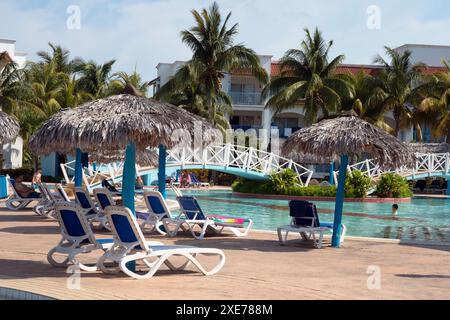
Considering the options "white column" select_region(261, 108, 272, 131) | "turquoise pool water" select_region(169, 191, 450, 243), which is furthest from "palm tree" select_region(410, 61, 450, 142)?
"turquoise pool water" select_region(169, 191, 450, 243)

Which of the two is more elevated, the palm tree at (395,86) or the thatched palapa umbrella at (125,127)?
the palm tree at (395,86)

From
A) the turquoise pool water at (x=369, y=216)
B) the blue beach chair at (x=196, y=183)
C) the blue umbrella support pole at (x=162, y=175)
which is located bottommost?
the turquoise pool water at (x=369, y=216)

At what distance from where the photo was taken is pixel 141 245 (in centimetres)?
814

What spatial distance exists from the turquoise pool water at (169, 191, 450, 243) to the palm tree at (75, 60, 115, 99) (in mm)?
18124

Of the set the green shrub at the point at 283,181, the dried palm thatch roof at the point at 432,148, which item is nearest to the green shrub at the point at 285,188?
the green shrub at the point at 283,181

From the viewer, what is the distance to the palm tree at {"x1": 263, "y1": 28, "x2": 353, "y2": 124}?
118 ft

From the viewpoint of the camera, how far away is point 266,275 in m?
8.75

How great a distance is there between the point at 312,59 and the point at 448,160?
8.53 m

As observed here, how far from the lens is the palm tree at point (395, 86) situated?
39781 millimetres

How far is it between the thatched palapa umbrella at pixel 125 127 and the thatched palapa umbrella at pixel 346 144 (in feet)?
10.8

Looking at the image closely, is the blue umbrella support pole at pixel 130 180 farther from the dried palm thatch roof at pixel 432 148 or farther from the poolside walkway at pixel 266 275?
the dried palm thatch roof at pixel 432 148

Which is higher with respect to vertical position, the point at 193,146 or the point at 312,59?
the point at 312,59
